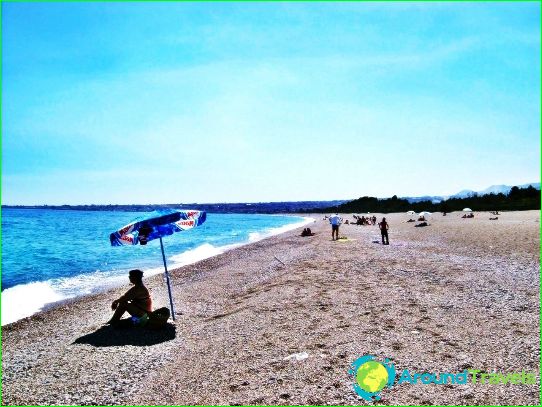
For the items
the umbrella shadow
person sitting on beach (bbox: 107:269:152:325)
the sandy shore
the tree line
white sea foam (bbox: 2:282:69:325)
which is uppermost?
the tree line

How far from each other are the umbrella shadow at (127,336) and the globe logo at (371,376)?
4.28m

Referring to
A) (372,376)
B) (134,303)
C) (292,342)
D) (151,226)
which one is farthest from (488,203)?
(372,376)

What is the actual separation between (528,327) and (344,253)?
475 inches

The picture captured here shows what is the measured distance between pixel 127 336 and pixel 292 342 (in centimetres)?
394

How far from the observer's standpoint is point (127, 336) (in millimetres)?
8312

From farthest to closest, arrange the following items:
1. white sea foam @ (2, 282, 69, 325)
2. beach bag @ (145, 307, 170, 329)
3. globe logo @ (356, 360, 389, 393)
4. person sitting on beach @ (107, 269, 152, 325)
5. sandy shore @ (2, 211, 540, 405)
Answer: white sea foam @ (2, 282, 69, 325) < person sitting on beach @ (107, 269, 152, 325) < beach bag @ (145, 307, 170, 329) < sandy shore @ (2, 211, 540, 405) < globe logo @ (356, 360, 389, 393)

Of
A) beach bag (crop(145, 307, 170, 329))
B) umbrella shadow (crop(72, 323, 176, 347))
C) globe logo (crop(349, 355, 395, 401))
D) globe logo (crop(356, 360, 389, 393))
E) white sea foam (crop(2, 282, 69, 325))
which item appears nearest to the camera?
globe logo (crop(349, 355, 395, 401))

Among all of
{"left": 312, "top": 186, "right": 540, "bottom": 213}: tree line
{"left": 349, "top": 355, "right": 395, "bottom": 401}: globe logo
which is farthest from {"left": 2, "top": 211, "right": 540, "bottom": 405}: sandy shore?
{"left": 312, "top": 186, "right": 540, "bottom": 213}: tree line

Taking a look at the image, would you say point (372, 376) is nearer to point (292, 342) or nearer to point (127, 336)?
point (292, 342)

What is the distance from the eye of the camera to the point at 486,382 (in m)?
5.16

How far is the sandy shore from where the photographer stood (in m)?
5.34

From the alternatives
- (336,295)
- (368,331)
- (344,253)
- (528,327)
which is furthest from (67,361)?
(344,253)
